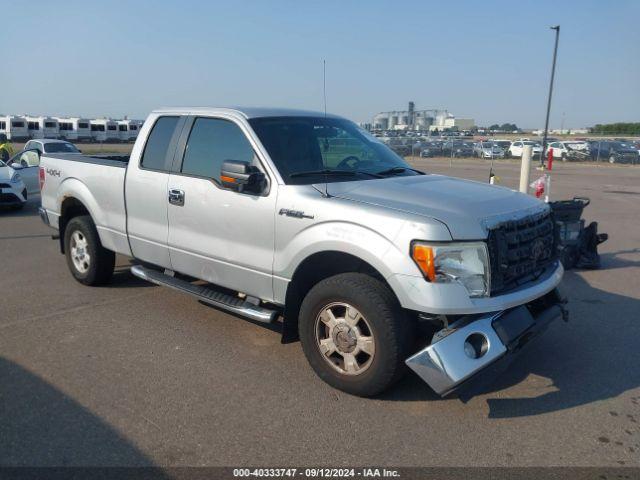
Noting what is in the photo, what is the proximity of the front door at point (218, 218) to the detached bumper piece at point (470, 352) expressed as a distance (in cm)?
149

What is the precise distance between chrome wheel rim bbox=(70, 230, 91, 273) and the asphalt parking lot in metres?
0.57

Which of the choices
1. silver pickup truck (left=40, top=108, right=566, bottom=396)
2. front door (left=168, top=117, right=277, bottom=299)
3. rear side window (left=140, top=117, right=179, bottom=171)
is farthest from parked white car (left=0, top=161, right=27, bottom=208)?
front door (left=168, top=117, right=277, bottom=299)

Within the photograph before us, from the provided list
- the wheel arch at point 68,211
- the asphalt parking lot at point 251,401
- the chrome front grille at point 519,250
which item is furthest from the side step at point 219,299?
the chrome front grille at point 519,250

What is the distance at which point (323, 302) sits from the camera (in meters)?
4.18

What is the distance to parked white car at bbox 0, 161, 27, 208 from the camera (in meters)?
12.7

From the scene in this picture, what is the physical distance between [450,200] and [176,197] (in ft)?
7.94

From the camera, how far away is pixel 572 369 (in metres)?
4.64

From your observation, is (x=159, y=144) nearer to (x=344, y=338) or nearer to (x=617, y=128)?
(x=344, y=338)

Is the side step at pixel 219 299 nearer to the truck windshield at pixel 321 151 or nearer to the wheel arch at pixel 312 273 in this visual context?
the wheel arch at pixel 312 273

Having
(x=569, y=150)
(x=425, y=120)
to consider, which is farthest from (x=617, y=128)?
(x=425, y=120)

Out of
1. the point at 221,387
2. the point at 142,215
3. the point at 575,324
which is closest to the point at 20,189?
the point at 142,215

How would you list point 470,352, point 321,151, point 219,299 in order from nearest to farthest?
point 470,352
point 219,299
point 321,151

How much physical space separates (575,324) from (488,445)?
2.66 meters

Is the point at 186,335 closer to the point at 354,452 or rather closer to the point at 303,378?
the point at 303,378
